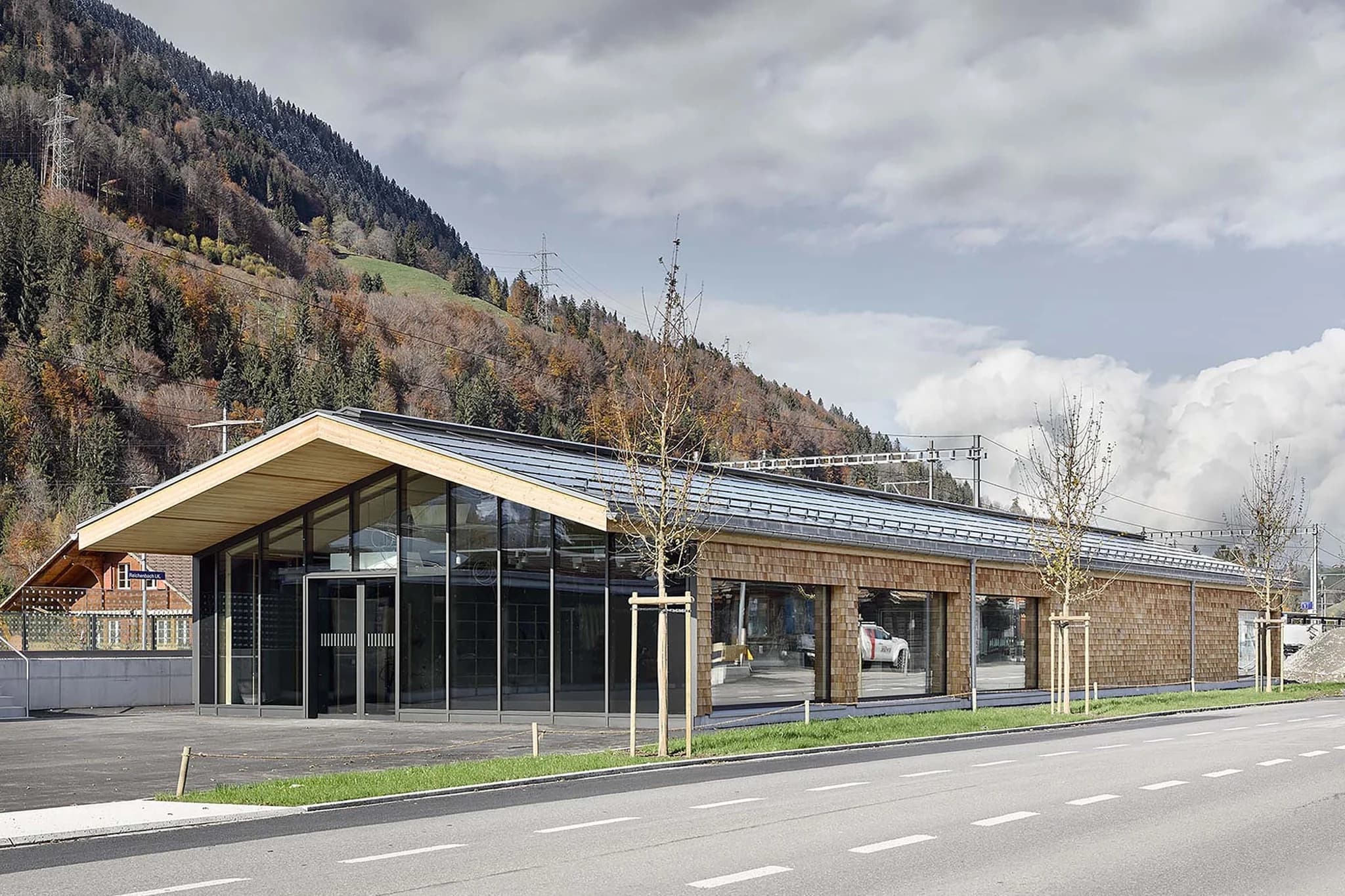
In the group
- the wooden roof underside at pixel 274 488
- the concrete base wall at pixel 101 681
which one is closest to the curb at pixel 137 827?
the wooden roof underside at pixel 274 488

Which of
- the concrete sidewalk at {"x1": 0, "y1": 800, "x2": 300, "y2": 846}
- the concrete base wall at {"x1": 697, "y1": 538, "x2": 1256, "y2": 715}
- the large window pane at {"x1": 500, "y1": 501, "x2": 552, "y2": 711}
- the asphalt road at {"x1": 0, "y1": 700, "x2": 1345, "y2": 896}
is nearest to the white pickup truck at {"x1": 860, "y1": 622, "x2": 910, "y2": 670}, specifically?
the concrete base wall at {"x1": 697, "y1": 538, "x2": 1256, "y2": 715}

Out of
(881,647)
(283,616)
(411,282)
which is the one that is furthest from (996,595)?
(411,282)

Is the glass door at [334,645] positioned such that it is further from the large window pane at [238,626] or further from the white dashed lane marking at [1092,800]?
the white dashed lane marking at [1092,800]

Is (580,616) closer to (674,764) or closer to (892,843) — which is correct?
(674,764)

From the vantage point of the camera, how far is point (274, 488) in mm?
27406

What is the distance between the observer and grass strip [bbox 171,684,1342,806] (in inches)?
594

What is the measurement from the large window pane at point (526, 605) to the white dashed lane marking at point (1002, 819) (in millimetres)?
13283

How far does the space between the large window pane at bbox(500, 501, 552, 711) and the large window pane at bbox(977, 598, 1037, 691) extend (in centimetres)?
1165

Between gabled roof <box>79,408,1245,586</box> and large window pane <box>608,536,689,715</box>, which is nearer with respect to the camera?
large window pane <box>608,536,689,715</box>

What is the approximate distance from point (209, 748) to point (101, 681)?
1226 cm

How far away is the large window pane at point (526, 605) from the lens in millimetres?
25188

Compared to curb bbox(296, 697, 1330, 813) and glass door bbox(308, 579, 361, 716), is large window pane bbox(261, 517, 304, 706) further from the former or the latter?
curb bbox(296, 697, 1330, 813)

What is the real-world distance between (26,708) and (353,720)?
7.53 metres

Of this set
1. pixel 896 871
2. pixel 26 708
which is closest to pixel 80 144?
pixel 26 708
